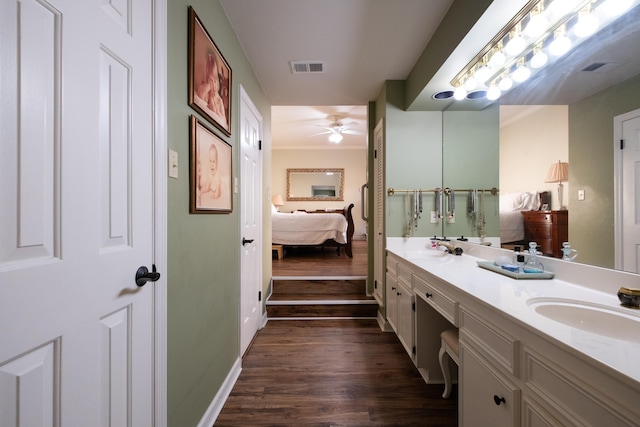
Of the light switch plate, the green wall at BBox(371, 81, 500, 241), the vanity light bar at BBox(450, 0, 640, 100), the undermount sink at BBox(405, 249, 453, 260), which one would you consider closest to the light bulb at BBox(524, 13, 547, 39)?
the vanity light bar at BBox(450, 0, 640, 100)

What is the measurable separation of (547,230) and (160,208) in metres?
1.81

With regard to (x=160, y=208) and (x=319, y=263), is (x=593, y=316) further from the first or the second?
(x=319, y=263)

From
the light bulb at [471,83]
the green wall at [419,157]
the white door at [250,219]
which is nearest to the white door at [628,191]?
the light bulb at [471,83]

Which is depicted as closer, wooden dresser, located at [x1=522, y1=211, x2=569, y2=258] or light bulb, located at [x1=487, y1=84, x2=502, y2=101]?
wooden dresser, located at [x1=522, y1=211, x2=569, y2=258]

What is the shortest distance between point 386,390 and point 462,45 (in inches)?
85.5

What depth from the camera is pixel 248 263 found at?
223cm

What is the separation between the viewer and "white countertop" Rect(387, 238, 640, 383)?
0.61 meters

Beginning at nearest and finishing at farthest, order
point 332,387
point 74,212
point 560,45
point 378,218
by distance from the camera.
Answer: point 74,212
point 560,45
point 332,387
point 378,218

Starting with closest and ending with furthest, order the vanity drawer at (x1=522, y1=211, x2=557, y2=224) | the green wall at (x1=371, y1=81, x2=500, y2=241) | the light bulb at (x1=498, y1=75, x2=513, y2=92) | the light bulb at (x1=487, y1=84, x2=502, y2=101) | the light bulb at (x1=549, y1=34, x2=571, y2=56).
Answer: the light bulb at (x1=549, y1=34, x2=571, y2=56) < the vanity drawer at (x1=522, y1=211, x2=557, y2=224) < the light bulb at (x1=498, y1=75, x2=513, y2=92) < the light bulb at (x1=487, y1=84, x2=502, y2=101) < the green wall at (x1=371, y1=81, x2=500, y2=241)

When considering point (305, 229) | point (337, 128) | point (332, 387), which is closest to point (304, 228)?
point (305, 229)

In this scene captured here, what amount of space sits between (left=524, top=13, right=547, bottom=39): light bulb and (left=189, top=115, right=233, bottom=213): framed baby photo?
1647mm

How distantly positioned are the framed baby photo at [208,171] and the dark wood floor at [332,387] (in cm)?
119

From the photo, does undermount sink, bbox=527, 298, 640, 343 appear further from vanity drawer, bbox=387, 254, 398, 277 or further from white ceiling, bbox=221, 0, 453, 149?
white ceiling, bbox=221, 0, 453, 149

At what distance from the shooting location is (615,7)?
1.02 metres
